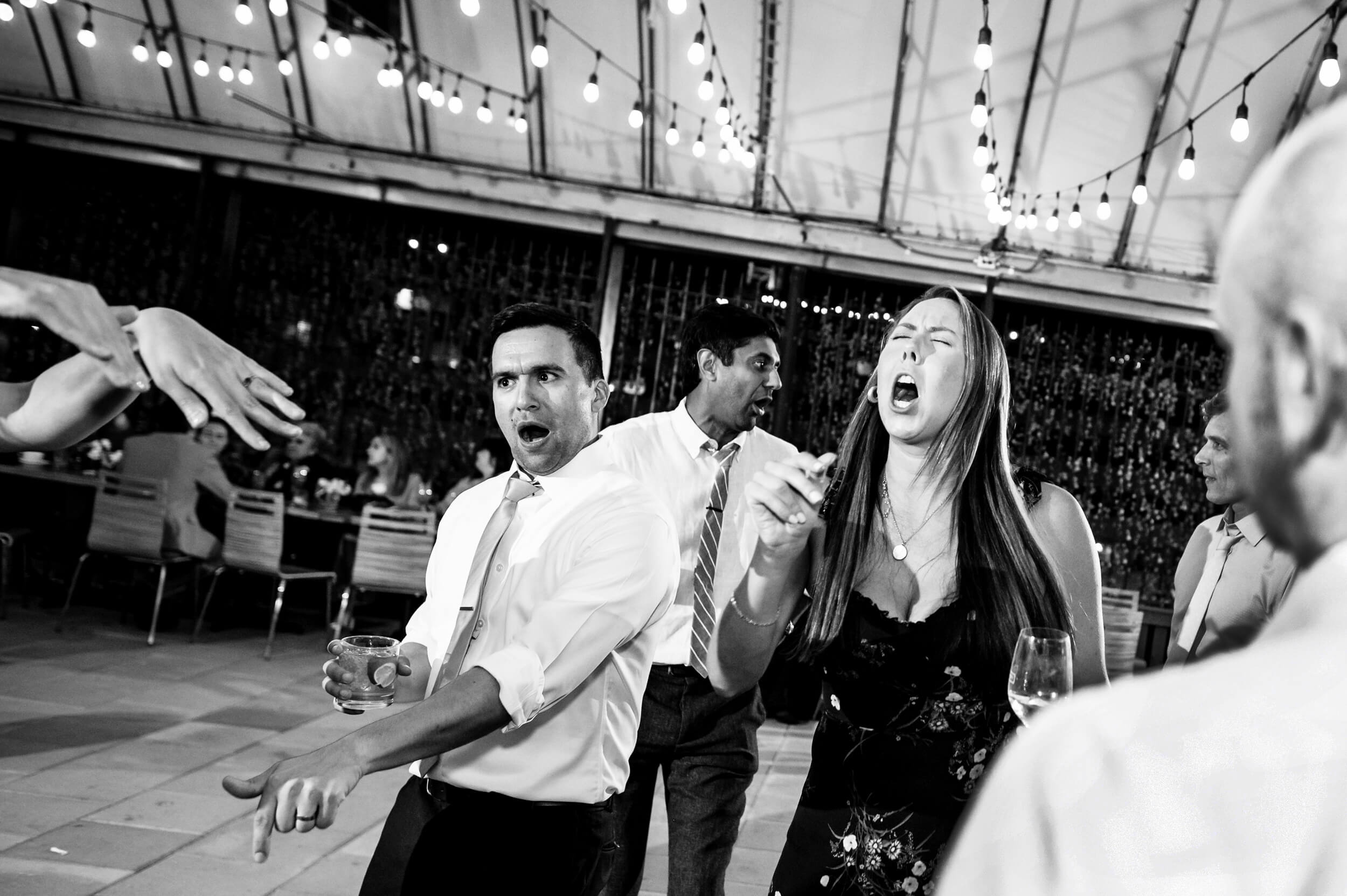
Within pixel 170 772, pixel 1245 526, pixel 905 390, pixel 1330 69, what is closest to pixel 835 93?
pixel 1330 69

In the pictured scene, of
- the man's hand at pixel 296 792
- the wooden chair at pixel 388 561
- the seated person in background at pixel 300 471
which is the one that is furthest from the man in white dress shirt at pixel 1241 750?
the seated person in background at pixel 300 471

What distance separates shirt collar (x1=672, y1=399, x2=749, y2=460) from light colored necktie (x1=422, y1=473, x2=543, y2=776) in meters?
1.43

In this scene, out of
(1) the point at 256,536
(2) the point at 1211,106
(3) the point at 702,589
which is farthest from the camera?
(2) the point at 1211,106

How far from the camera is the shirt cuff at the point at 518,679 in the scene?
176 centimetres

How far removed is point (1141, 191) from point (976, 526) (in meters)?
6.79

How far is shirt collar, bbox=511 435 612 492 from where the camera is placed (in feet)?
7.36

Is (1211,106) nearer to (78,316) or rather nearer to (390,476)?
(390,476)

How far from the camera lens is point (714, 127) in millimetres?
8945

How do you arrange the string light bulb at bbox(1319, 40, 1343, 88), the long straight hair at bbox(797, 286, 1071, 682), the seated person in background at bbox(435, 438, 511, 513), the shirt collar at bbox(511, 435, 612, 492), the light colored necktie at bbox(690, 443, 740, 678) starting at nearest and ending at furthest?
the long straight hair at bbox(797, 286, 1071, 682) → the shirt collar at bbox(511, 435, 612, 492) → the light colored necktie at bbox(690, 443, 740, 678) → the string light bulb at bbox(1319, 40, 1343, 88) → the seated person in background at bbox(435, 438, 511, 513)

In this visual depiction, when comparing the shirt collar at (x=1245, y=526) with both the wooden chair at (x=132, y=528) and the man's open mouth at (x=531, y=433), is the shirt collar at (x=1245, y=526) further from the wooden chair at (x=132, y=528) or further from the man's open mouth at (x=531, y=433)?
the wooden chair at (x=132, y=528)

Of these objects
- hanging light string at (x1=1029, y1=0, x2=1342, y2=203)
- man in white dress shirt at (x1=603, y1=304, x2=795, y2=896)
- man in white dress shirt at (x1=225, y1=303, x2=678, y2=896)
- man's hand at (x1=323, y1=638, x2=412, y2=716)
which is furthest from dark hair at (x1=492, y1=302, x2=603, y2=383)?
hanging light string at (x1=1029, y1=0, x2=1342, y2=203)

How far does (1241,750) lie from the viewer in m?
0.35

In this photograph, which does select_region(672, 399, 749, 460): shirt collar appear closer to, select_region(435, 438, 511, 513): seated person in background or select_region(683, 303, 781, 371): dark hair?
select_region(683, 303, 781, 371): dark hair

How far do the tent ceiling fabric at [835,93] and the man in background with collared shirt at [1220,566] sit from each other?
516cm
